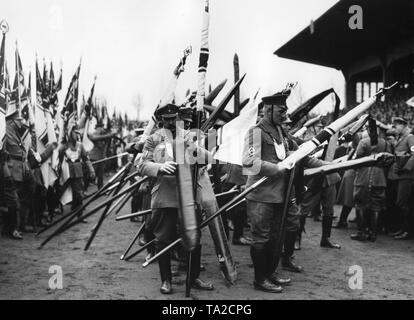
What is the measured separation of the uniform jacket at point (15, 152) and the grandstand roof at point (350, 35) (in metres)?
9.64

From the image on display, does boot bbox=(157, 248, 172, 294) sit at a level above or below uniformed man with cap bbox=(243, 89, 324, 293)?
below

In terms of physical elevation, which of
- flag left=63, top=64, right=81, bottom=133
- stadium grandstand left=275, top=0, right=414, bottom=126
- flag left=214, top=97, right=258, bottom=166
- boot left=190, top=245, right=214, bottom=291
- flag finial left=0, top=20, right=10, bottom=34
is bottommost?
boot left=190, top=245, right=214, bottom=291

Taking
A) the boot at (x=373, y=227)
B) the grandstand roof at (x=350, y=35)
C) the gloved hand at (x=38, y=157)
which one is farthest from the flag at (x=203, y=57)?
the grandstand roof at (x=350, y=35)

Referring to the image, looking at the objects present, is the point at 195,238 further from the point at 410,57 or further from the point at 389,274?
the point at 410,57

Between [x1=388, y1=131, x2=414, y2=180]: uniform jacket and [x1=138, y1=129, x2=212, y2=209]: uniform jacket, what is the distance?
4677 mm

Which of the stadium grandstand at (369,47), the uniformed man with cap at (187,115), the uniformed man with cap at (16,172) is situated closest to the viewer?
the uniformed man with cap at (187,115)

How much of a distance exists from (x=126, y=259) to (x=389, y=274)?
3301mm

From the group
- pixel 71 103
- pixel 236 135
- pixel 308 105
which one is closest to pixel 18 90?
pixel 71 103

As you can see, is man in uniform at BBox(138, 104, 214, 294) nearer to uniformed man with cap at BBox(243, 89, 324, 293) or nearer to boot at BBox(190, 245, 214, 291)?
boot at BBox(190, 245, 214, 291)

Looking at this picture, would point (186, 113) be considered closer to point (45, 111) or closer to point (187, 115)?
point (187, 115)

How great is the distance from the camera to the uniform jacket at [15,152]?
303 inches

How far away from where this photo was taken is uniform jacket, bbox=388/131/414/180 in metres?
8.13

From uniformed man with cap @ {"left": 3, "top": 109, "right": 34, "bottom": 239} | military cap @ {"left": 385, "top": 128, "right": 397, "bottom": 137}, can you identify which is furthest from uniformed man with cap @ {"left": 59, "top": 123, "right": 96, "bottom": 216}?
military cap @ {"left": 385, "top": 128, "right": 397, "bottom": 137}

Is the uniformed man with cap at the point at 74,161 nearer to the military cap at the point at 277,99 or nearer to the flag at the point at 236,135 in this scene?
the flag at the point at 236,135
